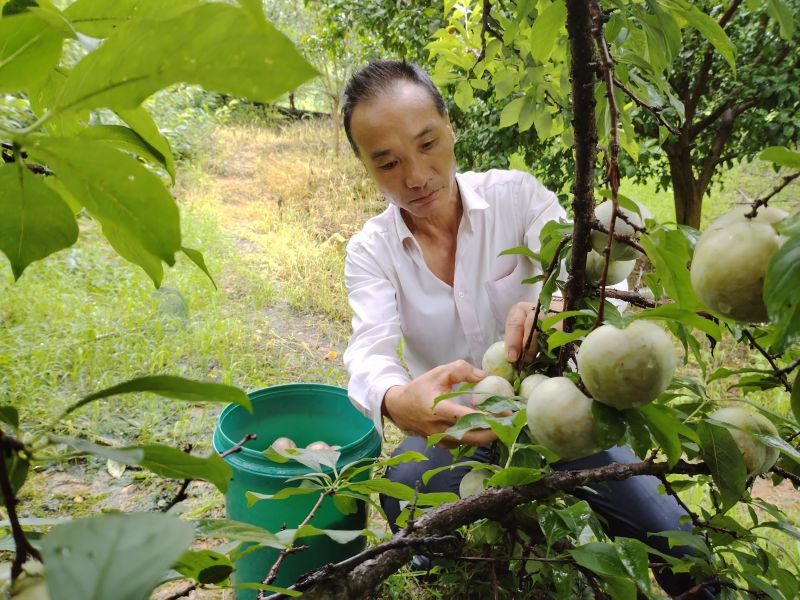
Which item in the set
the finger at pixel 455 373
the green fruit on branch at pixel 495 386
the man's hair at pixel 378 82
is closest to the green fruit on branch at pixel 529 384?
the green fruit on branch at pixel 495 386

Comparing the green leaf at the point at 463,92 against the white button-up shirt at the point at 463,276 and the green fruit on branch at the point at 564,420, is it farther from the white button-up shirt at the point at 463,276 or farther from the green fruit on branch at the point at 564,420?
the green fruit on branch at the point at 564,420

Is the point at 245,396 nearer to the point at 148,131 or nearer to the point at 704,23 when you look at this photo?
the point at 148,131

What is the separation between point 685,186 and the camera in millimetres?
2934

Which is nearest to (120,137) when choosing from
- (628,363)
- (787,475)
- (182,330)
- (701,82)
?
(628,363)

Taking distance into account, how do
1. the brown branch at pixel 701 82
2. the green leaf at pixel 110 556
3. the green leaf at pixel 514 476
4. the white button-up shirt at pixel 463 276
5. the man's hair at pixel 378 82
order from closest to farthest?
the green leaf at pixel 110 556 → the green leaf at pixel 514 476 → the man's hair at pixel 378 82 → the white button-up shirt at pixel 463 276 → the brown branch at pixel 701 82

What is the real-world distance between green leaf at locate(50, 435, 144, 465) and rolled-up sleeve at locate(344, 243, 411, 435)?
3.01 feet

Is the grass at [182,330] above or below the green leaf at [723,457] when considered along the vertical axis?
below

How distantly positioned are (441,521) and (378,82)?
3.69ft

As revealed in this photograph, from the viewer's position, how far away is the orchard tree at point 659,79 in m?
0.76

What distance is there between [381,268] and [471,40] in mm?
639

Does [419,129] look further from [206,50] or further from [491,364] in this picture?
[206,50]

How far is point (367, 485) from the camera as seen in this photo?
0.58 m

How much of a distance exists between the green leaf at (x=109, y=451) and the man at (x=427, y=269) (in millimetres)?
765

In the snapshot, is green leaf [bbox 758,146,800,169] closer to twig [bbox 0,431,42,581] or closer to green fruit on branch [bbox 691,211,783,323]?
green fruit on branch [bbox 691,211,783,323]
